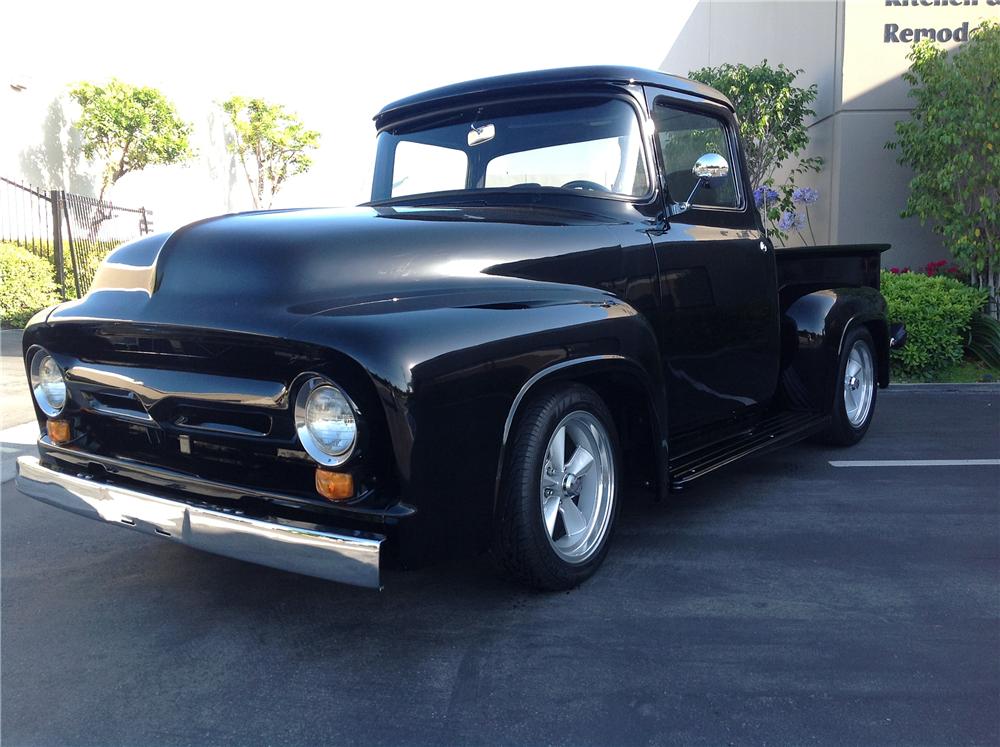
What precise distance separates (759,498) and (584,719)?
2.34 meters

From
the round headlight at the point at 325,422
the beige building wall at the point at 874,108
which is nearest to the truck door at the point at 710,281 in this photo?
the round headlight at the point at 325,422

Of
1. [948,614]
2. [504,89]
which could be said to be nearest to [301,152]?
[504,89]

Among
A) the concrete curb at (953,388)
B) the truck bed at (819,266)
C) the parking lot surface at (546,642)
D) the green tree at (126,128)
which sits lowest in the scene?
the concrete curb at (953,388)

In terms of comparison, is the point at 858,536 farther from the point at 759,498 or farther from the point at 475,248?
the point at 475,248

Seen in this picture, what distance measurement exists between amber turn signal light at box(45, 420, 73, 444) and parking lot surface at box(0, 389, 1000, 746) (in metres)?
0.63

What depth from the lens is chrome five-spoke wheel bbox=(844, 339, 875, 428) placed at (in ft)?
17.9

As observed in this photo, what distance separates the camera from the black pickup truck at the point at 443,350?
2414mm

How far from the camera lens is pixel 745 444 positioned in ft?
13.5

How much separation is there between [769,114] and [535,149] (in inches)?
325

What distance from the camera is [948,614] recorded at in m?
2.97

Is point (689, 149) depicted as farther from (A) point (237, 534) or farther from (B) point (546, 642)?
(A) point (237, 534)

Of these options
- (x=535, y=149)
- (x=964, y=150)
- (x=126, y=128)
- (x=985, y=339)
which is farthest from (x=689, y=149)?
(x=126, y=128)

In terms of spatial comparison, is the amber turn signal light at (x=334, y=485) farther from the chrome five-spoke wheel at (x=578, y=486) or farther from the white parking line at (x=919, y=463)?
the white parking line at (x=919, y=463)

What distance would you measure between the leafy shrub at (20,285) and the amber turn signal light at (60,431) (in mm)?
9787
